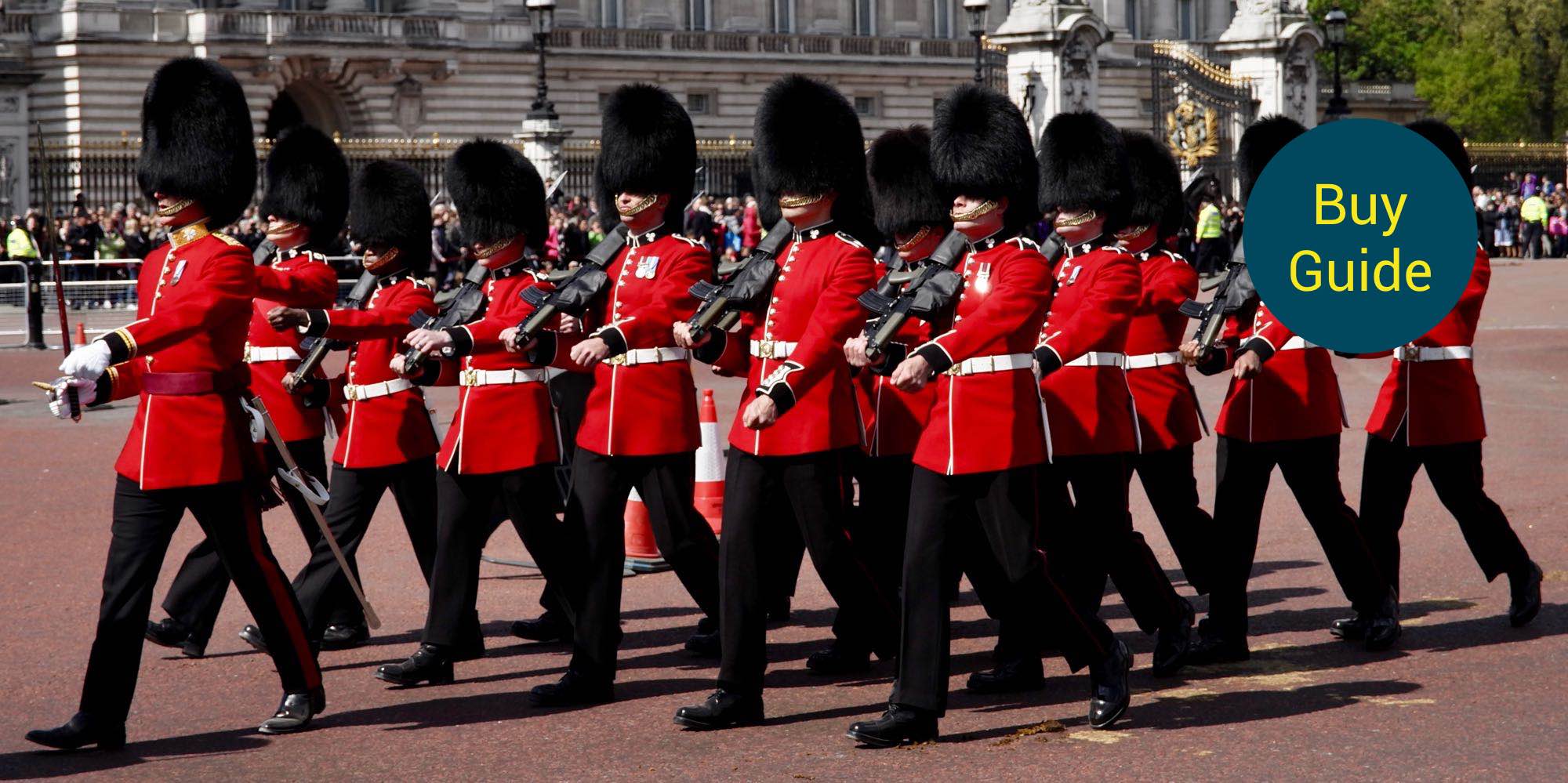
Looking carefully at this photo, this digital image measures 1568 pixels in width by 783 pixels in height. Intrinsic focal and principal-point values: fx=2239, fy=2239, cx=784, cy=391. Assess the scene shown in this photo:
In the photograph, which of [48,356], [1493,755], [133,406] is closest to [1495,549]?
[1493,755]

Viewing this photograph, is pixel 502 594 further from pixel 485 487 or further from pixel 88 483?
pixel 88 483

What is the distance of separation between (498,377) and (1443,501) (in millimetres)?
2845

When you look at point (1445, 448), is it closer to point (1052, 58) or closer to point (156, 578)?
point (156, 578)

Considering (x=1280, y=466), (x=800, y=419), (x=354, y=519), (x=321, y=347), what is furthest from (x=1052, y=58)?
(x=800, y=419)

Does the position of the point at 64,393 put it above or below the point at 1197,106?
below

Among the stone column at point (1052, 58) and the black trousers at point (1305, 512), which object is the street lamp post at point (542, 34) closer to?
the stone column at point (1052, 58)

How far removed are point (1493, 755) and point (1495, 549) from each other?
67.5 inches

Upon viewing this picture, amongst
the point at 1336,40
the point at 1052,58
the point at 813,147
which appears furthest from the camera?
the point at 1336,40

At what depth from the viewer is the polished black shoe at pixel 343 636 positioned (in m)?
6.85

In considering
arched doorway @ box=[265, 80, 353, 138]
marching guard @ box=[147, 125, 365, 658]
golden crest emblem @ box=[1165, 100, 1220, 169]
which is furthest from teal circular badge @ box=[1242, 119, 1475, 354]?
arched doorway @ box=[265, 80, 353, 138]

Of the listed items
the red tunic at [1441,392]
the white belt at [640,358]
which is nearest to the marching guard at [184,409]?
the white belt at [640,358]

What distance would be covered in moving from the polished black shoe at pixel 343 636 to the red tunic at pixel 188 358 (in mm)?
1359

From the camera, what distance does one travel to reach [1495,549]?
21.9ft

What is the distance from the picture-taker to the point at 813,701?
19.4 feet
